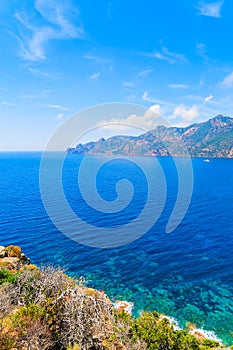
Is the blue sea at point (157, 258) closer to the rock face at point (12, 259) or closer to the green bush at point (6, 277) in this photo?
the rock face at point (12, 259)

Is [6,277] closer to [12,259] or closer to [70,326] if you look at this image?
[12,259]

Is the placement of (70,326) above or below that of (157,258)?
above

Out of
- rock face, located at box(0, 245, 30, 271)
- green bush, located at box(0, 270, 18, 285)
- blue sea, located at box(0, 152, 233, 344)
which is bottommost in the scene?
blue sea, located at box(0, 152, 233, 344)

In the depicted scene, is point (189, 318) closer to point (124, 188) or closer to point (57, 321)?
point (57, 321)

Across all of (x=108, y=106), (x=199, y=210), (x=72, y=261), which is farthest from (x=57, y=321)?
(x=199, y=210)

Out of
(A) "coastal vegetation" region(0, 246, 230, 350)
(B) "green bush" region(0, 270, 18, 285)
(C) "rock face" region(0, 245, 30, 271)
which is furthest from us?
(C) "rock face" region(0, 245, 30, 271)

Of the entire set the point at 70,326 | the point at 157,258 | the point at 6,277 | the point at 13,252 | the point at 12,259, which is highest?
the point at 70,326

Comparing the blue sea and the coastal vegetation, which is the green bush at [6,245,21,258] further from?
the coastal vegetation

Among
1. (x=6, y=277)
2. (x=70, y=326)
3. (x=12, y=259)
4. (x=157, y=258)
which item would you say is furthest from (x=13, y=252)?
(x=70, y=326)

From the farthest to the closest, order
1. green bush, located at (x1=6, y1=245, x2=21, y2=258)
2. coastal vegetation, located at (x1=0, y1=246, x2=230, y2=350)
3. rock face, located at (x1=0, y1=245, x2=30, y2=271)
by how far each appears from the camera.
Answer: green bush, located at (x1=6, y1=245, x2=21, y2=258) → rock face, located at (x1=0, y1=245, x2=30, y2=271) → coastal vegetation, located at (x1=0, y1=246, x2=230, y2=350)

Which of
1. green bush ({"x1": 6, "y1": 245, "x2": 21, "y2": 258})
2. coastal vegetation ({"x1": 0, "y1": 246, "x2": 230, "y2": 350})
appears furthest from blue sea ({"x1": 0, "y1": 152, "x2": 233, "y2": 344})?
coastal vegetation ({"x1": 0, "y1": 246, "x2": 230, "y2": 350})

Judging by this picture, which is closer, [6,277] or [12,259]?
[6,277]

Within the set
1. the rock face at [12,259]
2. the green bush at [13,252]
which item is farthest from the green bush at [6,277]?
the green bush at [13,252]

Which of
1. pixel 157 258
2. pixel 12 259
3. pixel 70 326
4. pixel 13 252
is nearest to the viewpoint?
pixel 70 326
